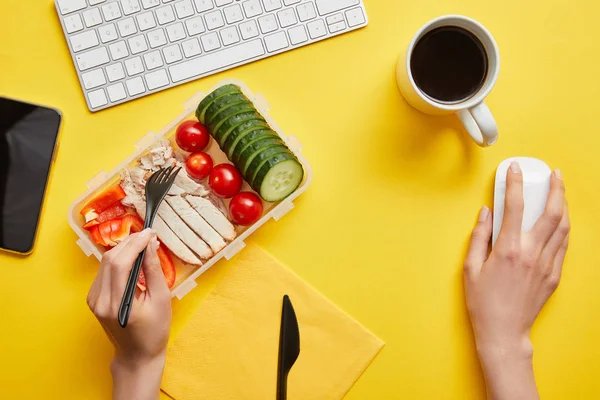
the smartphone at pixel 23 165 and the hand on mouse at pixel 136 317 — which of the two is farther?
the smartphone at pixel 23 165

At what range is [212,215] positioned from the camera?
3.16 feet

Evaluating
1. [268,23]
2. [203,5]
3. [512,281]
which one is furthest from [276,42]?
[512,281]

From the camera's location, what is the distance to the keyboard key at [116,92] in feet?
3.16

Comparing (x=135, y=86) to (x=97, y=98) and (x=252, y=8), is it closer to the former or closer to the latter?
(x=97, y=98)

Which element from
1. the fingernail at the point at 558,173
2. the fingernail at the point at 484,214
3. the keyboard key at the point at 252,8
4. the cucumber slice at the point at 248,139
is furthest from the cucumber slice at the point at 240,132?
the fingernail at the point at 558,173

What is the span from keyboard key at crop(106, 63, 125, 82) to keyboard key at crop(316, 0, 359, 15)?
1.22 ft

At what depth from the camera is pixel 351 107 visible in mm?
1007

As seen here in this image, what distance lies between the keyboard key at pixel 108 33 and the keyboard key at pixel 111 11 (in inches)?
0.6

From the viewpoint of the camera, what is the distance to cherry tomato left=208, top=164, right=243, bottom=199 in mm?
951

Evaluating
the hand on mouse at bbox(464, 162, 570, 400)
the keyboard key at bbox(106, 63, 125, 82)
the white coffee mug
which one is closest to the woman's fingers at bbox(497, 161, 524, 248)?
the hand on mouse at bbox(464, 162, 570, 400)

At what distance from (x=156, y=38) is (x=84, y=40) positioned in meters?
0.13

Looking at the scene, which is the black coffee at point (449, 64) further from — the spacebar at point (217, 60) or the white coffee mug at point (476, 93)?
the spacebar at point (217, 60)

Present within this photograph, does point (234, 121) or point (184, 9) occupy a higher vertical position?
point (184, 9)

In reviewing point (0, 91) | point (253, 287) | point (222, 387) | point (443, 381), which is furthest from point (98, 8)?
point (443, 381)
